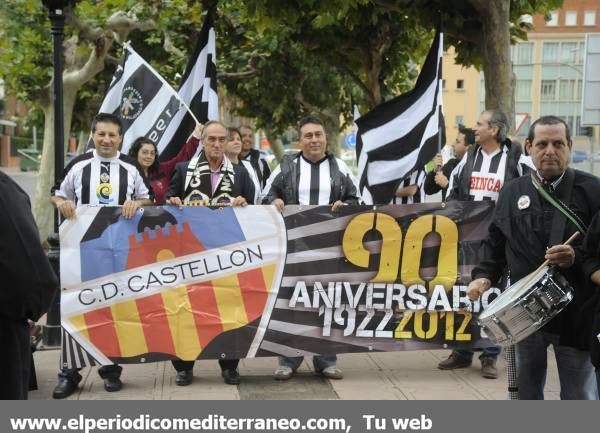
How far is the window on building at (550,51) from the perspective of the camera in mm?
78938

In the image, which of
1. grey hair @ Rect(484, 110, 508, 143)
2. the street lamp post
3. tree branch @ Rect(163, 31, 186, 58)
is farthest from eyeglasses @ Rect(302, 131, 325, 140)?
tree branch @ Rect(163, 31, 186, 58)

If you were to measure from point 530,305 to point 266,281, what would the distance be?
2.82 m

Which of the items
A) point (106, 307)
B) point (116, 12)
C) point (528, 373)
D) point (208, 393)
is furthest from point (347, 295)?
point (116, 12)

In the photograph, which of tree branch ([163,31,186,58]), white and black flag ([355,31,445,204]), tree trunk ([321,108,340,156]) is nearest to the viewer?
white and black flag ([355,31,445,204])

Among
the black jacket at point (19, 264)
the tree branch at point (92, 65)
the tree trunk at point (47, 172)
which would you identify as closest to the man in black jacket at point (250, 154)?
the tree branch at point (92, 65)

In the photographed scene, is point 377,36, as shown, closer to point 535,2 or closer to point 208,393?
point 535,2

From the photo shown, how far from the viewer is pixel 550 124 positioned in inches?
159

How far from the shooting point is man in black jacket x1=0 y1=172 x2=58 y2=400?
3.15 metres

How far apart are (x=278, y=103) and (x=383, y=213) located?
1362 centimetres

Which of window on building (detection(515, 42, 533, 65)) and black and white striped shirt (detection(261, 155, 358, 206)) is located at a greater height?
window on building (detection(515, 42, 533, 65))

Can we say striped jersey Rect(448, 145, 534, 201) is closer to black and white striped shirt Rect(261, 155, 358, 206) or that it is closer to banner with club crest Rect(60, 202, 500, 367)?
banner with club crest Rect(60, 202, 500, 367)

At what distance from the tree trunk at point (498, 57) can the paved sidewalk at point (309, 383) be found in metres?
2.79

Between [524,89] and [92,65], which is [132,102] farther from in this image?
[524,89]

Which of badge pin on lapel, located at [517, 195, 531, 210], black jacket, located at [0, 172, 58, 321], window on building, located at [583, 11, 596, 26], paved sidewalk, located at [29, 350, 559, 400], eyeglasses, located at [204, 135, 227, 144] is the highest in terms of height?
window on building, located at [583, 11, 596, 26]
